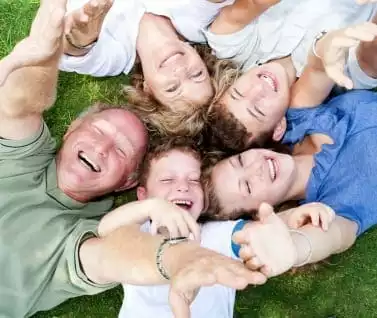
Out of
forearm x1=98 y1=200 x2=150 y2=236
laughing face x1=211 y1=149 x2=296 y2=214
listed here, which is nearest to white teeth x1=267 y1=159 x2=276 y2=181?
laughing face x1=211 y1=149 x2=296 y2=214

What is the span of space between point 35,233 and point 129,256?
0.46 meters

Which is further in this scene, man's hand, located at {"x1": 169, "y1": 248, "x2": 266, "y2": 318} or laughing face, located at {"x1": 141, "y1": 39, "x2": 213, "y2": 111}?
laughing face, located at {"x1": 141, "y1": 39, "x2": 213, "y2": 111}

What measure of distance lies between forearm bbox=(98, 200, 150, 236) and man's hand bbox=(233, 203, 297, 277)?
0.36 metres

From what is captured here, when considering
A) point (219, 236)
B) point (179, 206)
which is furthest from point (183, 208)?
point (219, 236)

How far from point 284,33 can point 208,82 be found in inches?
12.9

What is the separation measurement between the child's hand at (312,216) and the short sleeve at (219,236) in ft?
0.94

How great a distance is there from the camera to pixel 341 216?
89.4 inches

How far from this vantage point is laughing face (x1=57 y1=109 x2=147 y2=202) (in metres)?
2.28

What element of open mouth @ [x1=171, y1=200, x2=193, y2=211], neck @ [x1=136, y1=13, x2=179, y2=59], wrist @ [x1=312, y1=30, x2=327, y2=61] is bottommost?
open mouth @ [x1=171, y1=200, x2=193, y2=211]

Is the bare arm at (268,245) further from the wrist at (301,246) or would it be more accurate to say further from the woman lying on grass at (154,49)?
the woman lying on grass at (154,49)

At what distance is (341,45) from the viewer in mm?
2027

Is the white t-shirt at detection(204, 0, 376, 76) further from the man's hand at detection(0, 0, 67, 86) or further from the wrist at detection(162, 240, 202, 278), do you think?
the wrist at detection(162, 240, 202, 278)

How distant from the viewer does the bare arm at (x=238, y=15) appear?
7.66 feet

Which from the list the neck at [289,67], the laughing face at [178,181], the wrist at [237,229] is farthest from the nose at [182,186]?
the neck at [289,67]
